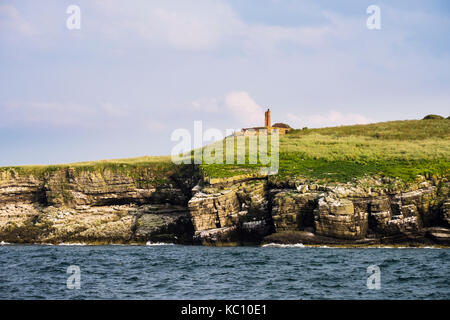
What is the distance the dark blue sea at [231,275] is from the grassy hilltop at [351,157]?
17043 mm

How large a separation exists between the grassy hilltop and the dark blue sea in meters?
17.0

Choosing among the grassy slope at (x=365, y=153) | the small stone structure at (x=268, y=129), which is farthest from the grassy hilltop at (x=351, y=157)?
the small stone structure at (x=268, y=129)

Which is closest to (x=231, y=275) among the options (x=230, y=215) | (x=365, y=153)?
(x=230, y=215)

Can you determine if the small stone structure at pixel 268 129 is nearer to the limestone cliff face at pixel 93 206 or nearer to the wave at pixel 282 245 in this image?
the limestone cliff face at pixel 93 206

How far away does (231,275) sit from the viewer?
33.3 m

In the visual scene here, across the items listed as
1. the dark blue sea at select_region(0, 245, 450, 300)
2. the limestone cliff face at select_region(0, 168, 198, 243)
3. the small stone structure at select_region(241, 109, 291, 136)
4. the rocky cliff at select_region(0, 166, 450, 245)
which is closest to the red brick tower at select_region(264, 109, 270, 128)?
the small stone structure at select_region(241, 109, 291, 136)

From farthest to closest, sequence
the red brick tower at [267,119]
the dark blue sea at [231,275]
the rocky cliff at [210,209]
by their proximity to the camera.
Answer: the red brick tower at [267,119], the rocky cliff at [210,209], the dark blue sea at [231,275]

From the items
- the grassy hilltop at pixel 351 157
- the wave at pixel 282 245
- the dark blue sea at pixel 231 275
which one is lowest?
the wave at pixel 282 245

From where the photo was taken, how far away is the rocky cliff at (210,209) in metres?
54.6

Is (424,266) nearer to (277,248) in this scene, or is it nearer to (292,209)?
(277,248)

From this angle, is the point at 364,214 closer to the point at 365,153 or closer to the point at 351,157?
the point at 351,157

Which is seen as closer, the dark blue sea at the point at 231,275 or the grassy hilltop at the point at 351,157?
the dark blue sea at the point at 231,275
